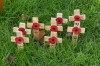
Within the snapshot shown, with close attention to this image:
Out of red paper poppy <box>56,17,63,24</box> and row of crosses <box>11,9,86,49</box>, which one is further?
red paper poppy <box>56,17,63,24</box>

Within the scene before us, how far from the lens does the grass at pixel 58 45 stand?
103 inches

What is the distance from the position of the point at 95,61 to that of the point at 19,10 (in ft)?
3.38

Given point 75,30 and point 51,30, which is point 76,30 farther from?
point 51,30

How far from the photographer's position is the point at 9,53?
2.66 meters

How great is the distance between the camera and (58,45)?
8.87ft

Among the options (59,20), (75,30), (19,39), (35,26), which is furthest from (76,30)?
(19,39)

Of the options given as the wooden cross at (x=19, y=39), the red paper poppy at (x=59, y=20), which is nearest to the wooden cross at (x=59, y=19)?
the red paper poppy at (x=59, y=20)

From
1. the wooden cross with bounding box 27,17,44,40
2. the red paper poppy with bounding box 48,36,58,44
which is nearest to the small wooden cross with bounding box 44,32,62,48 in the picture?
the red paper poppy with bounding box 48,36,58,44

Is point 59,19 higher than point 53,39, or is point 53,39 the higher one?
point 59,19

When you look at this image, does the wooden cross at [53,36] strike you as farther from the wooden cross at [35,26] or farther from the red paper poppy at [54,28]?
the wooden cross at [35,26]

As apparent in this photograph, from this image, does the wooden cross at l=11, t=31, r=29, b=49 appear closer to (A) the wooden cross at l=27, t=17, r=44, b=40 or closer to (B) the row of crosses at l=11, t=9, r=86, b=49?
(B) the row of crosses at l=11, t=9, r=86, b=49

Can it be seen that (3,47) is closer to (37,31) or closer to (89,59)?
(37,31)

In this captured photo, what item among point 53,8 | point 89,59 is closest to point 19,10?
point 53,8

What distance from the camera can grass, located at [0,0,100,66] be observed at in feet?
8.54
